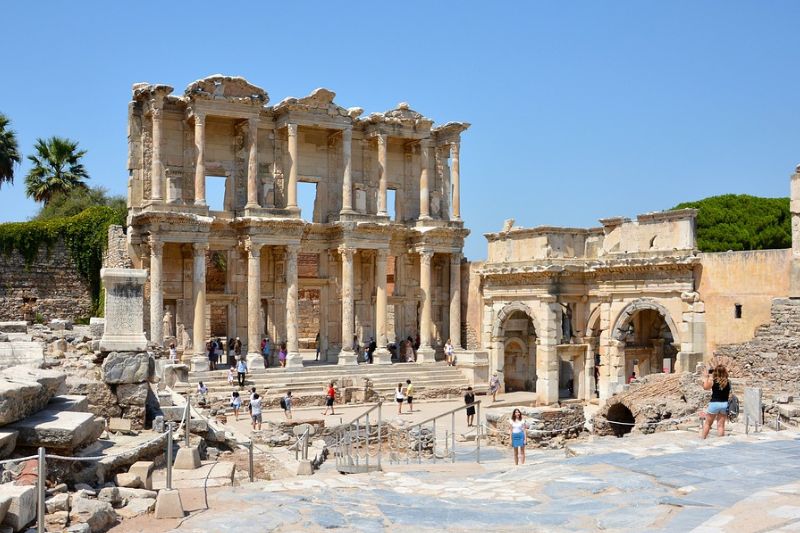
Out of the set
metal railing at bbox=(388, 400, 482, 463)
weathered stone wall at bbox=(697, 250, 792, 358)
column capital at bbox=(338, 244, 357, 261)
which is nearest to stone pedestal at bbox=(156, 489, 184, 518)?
metal railing at bbox=(388, 400, 482, 463)

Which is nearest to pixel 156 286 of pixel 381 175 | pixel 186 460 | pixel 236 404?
pixel 236 404

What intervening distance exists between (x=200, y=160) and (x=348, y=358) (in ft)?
29.9

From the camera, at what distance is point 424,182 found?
117 feet

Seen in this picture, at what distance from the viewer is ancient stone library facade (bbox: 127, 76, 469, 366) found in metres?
30.8

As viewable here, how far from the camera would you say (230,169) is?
1293 inches

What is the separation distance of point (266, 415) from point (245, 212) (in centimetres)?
887

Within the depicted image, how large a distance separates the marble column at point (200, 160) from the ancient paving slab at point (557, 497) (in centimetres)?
1982

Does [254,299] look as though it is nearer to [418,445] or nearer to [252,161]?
[252,161]

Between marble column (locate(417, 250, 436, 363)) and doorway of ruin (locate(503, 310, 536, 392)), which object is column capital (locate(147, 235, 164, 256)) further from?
doorway of ruin (locate(503, 310, 536, 392))

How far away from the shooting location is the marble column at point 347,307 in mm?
32681

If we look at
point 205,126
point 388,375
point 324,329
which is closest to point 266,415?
point 388,375

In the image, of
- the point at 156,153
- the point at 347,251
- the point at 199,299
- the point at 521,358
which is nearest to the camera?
the point at 156,153

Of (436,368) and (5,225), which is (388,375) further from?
(5,225)

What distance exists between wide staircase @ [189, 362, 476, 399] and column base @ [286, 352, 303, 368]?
29 cm
